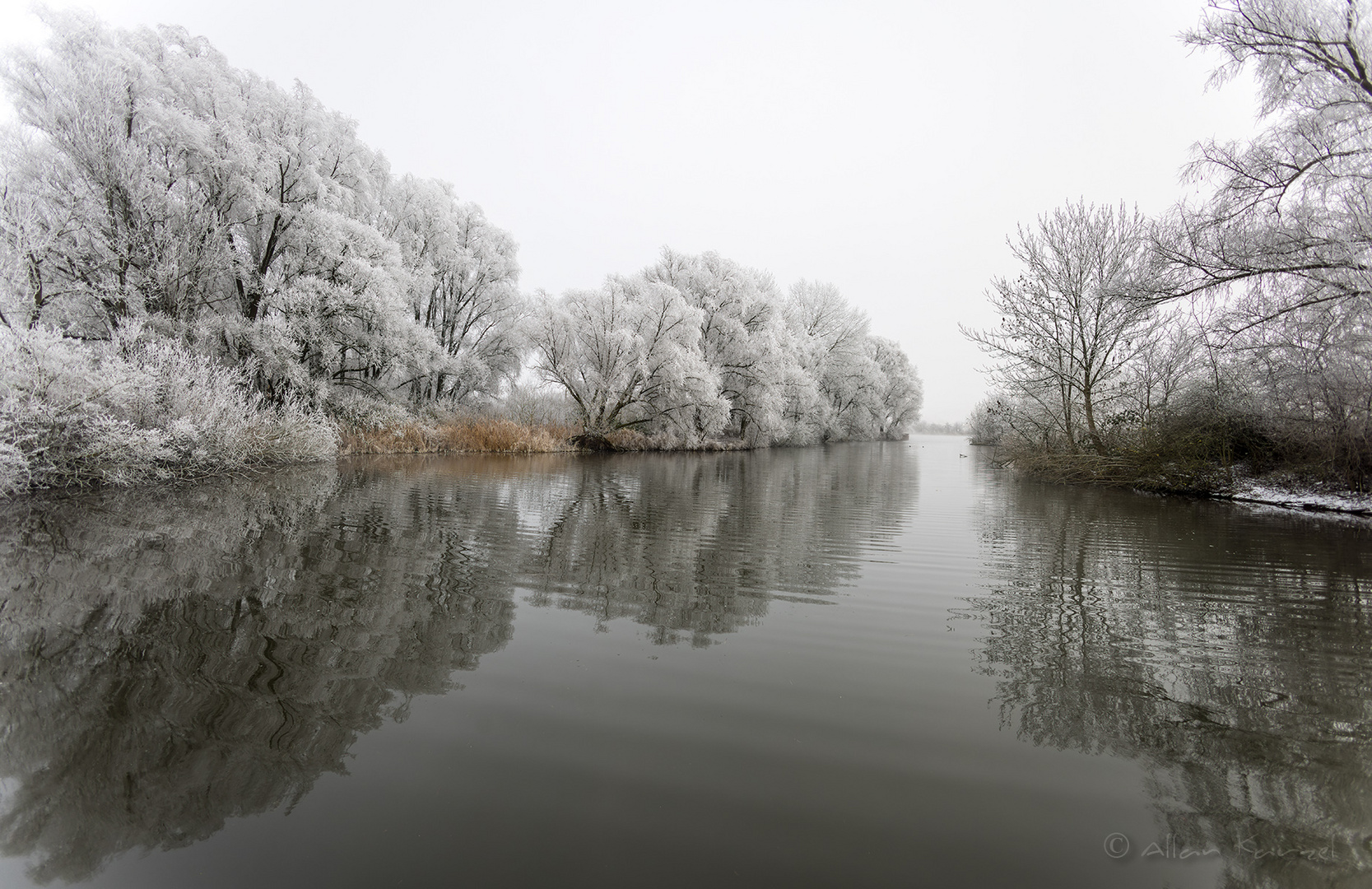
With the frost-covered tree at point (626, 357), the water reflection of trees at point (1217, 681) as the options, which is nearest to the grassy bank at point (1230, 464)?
the water reflection of trees at point (1217, 681)

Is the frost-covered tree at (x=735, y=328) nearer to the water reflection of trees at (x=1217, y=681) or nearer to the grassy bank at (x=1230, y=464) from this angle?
the grassy bank at (x=1230, y=464)

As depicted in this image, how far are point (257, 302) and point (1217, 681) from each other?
90.1 feet

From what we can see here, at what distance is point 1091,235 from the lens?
18.0 meters

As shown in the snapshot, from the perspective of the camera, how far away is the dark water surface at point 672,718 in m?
2.25

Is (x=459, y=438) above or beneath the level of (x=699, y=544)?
above

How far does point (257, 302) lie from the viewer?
22766 millimetres

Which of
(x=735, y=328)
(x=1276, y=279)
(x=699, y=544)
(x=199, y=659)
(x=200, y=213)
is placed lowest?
(x=199, y=659)

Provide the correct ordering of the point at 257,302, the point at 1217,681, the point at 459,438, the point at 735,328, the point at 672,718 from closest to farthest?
the point at 672,718 < the point at 1217,681 < the point at 257,302 < the point at 459,438 < the point at 735,328

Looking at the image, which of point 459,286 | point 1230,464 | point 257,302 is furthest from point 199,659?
point 459,286

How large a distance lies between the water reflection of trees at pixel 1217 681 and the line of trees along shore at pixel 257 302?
1382 cm


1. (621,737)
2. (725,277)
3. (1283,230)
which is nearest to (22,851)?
(621,737)

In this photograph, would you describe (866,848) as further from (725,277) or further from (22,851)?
(725,277)

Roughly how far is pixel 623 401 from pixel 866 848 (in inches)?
1157

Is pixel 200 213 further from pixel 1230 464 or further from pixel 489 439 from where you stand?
pixel 1230 464
